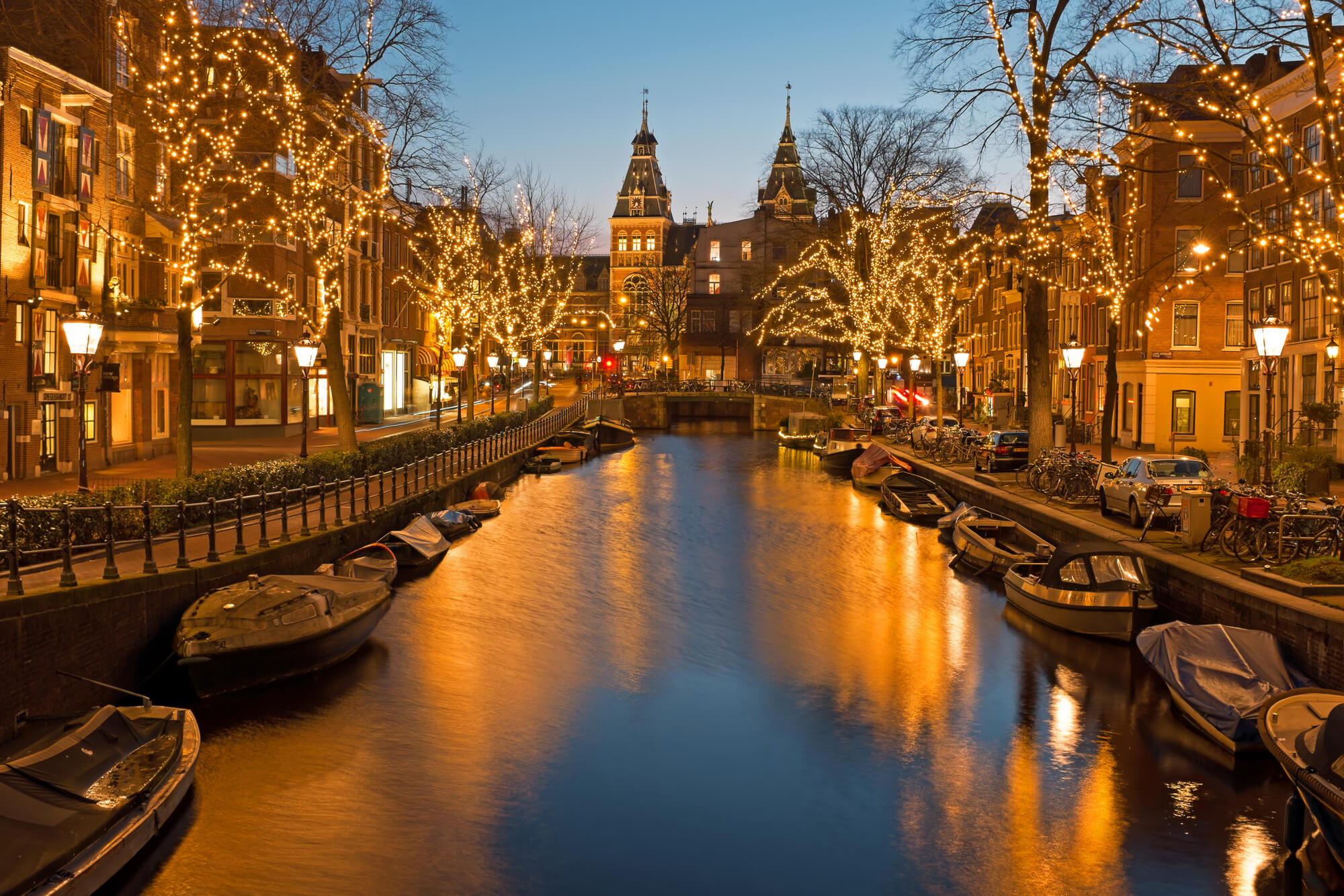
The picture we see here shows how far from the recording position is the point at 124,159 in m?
34.2

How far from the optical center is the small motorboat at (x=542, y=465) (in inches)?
2084

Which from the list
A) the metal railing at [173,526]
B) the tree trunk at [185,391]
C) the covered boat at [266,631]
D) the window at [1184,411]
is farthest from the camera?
the window at [1184,411]

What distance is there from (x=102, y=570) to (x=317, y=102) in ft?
57.1

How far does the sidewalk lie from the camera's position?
86.3 ft

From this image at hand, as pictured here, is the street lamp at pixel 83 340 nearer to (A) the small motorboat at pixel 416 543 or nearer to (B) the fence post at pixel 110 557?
(B) the fence post at pixel 110 557

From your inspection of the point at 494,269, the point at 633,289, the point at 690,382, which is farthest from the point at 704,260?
the point at 494,269

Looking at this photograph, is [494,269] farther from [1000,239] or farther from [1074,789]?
[1074,789]

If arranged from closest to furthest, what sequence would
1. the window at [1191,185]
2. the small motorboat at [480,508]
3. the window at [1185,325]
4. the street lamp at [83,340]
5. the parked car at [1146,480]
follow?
the street lamp at [83,340] → the parked car at [1146,480] → the small motorboat at [480,508] → the window at [1191,185] → the window at [1185,325]

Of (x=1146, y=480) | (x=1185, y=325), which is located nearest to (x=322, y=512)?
(x=1146, y=480)

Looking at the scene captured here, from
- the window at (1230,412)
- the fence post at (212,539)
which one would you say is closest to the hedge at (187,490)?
the fence post at (212,539)

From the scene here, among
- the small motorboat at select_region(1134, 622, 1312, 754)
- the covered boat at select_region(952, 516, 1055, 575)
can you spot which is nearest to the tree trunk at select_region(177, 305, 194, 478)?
the covered boat at select_region(952, 516, 1055, 575)

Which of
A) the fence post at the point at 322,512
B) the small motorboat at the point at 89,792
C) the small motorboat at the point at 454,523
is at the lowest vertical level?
the small motorboat at the point at 89,792

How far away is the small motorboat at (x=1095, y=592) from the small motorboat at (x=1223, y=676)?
3.06 m

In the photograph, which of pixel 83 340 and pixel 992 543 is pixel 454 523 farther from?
pixel 83 340
